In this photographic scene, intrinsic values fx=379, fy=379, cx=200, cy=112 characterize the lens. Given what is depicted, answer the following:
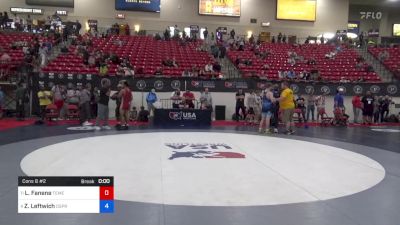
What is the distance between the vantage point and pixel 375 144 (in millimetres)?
9922

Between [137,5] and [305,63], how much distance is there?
46.3 ft

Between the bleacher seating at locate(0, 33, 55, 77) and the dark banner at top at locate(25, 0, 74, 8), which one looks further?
the dark banner at top at locate(25, 0, 74, 8)

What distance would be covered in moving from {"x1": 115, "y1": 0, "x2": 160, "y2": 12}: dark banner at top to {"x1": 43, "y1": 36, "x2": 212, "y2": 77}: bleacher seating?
3576 mm

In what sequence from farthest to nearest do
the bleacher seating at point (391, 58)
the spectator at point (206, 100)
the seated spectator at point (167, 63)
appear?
1. the bleacher seating at point (391, 58)
2. the seated spectator at point (167, 63)
3. the spectator at point (206, 100)

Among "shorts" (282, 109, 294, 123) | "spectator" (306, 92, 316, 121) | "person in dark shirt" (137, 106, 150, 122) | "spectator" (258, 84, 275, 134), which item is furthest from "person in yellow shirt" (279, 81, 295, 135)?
"person in dark shirt" (137, 106, 150, 122)

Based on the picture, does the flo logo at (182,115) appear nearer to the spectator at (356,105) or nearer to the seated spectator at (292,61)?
the spectator at (356,105)

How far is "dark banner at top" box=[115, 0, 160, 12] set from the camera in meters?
29.7

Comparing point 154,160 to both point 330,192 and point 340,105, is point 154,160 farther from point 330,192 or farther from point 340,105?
point 340,105

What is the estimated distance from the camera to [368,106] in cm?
1678

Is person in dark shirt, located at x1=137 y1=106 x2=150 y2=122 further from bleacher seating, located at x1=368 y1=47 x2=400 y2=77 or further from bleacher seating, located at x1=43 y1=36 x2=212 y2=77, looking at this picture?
bleacher seating, located at x1=368 y1=47 x2=400 y2=77

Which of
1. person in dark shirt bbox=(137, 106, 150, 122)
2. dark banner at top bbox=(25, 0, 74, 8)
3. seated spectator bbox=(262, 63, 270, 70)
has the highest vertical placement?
dark banner at top bbox=(25, 0, 74, 8)
